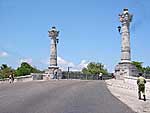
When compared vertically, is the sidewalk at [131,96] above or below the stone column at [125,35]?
below

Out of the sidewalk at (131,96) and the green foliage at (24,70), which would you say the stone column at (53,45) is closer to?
the sidewalk at (131,96)

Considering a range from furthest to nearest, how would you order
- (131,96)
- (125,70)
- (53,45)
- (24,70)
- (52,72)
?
(24,70)
(53,45)
(52,72)
(125,70)
(131,96)

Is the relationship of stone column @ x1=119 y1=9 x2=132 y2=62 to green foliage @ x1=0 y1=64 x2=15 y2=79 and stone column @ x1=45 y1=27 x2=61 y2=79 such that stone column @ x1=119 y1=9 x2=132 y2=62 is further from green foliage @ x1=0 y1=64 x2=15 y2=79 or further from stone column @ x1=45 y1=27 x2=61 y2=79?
green foliage @ x1=0 y1=64 x2=15 y2=79

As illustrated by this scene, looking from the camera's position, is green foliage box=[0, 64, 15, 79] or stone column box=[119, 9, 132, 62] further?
green foliage box=[0, 64, 15, 79]

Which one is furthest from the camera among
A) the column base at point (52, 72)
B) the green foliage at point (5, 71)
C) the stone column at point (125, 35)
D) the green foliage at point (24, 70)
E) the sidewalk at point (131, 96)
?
the green foliage at point (24, 70)

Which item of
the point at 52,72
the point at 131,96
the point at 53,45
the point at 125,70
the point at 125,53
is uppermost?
the point at 53,45

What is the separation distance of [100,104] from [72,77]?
130 feet

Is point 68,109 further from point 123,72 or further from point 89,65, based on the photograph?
point 89,65

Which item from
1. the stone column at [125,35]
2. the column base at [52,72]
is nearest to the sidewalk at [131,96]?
the stone column at [125,35]

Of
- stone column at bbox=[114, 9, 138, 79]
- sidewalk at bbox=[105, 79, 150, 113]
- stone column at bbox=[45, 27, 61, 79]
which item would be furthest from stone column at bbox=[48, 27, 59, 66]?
sidewalk at bbox=[105, 79, 150, 113]

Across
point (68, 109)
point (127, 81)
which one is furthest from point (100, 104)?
point (127, 81)

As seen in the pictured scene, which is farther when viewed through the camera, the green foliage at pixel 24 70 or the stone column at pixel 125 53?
the green foliage at pixel 24 70

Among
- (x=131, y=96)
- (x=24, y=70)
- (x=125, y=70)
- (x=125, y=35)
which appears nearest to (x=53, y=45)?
(x=125, y=35)

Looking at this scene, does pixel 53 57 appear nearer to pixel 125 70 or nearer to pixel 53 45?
pixel 53 45
